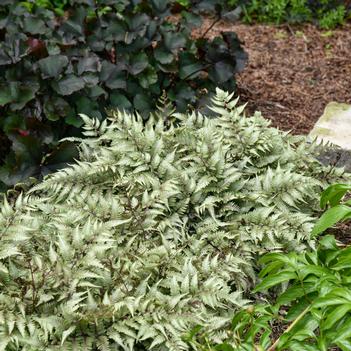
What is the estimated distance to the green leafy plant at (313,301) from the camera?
6.86 ft

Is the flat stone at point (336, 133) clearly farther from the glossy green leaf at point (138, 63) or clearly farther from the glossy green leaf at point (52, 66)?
the glossy green leaf at point (52, 66)

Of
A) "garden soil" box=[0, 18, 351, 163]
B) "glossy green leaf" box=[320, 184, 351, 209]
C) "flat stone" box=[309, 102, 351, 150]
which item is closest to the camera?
"glossy green leaf" box=[320, 184, 351, 209]

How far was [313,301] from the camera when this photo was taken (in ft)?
7.34

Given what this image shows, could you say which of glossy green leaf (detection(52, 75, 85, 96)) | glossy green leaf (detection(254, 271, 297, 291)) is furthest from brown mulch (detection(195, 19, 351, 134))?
glossy green leaf (detection(254, 271, 297, 291))

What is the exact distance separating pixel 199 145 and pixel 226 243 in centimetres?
58

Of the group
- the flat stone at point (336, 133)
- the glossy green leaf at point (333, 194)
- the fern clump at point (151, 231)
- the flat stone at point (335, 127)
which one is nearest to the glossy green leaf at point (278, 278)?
the glossy green leaf at point (333, 194)

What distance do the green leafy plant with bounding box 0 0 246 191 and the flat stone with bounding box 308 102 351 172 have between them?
2.45ft

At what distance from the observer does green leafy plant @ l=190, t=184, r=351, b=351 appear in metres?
2.09

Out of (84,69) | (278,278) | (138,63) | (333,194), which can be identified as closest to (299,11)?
(138,63)

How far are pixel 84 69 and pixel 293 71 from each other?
8.22 feet

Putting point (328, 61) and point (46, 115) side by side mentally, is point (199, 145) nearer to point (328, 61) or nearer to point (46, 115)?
point (46, 115)

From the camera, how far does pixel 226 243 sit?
3.29 meters

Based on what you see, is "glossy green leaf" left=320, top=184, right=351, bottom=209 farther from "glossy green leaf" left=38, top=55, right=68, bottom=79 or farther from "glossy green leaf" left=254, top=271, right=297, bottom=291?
"glossy green leaf" left=38, top=55, right=68, bottom=79

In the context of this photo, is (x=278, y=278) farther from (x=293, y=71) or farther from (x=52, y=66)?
(x=293, y=71)
